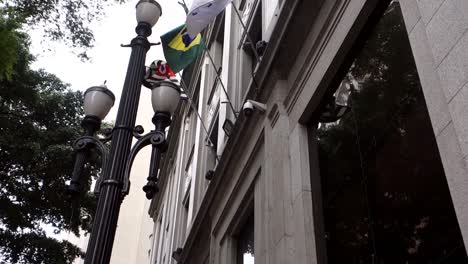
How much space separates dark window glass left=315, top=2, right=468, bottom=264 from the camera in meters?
4.61

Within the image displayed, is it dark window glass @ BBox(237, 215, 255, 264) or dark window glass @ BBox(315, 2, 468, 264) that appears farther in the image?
dark window glass @ BBox(237, 215, 255, 264)

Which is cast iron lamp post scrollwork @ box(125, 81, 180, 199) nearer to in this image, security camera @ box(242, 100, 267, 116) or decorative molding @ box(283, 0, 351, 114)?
decorative molding @ box(283, 0, 351, 114)

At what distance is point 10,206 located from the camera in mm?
Answer: 16500

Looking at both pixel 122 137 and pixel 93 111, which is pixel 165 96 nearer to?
pixel 122 137

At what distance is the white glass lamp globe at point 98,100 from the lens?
6758 millimetres

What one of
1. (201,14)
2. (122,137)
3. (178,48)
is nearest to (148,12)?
(201,14)

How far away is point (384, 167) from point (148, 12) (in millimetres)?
3836

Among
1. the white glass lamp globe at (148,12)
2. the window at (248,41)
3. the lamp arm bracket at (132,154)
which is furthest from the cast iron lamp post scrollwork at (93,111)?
the window at (248,41)

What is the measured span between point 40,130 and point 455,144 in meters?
16.7

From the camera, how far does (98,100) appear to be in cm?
677

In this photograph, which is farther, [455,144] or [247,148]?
[247,148]

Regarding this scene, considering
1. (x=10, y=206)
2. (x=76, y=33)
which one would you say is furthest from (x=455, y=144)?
(x=10, y=206)

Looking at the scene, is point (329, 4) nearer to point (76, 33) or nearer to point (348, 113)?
point (348, 113)

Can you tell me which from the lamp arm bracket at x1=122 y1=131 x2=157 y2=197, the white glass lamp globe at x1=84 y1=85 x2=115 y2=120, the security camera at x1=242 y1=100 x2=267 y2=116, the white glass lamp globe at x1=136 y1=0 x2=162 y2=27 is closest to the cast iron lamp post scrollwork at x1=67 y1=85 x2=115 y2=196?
the white glass lamp globe at x1=84 y1=85 x2=115 y2=120
